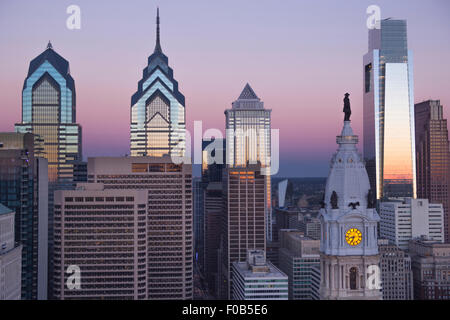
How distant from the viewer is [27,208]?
146 ft

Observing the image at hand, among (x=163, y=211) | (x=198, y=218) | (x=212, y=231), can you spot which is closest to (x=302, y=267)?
(x=163, y=211)

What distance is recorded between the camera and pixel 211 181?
330 ft

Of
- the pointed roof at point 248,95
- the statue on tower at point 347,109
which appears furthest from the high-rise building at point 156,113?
the statue on tower at point 347,109

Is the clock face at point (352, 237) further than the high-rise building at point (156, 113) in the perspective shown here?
No

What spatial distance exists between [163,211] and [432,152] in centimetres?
4378

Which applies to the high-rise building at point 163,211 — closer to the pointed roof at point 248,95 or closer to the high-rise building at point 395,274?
the high-rise building at point 395,274

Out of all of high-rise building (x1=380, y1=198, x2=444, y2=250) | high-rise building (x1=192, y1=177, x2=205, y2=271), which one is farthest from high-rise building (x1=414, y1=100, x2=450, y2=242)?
high-rise building (x1=192, y1=177, x2=205, y2=271)

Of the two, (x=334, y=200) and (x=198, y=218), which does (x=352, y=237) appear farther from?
(x=198, y=218)

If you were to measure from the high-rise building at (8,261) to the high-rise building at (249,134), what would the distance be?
40.7 metres

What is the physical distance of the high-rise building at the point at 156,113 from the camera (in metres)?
100

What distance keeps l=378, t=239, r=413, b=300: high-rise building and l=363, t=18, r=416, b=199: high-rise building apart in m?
12.0

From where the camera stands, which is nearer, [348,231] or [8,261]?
[348,231]

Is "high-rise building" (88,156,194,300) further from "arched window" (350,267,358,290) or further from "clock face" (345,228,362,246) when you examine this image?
"arched window" (350,267,358,290)

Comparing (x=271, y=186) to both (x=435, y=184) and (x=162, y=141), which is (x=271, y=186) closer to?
(x=435, y=184)
